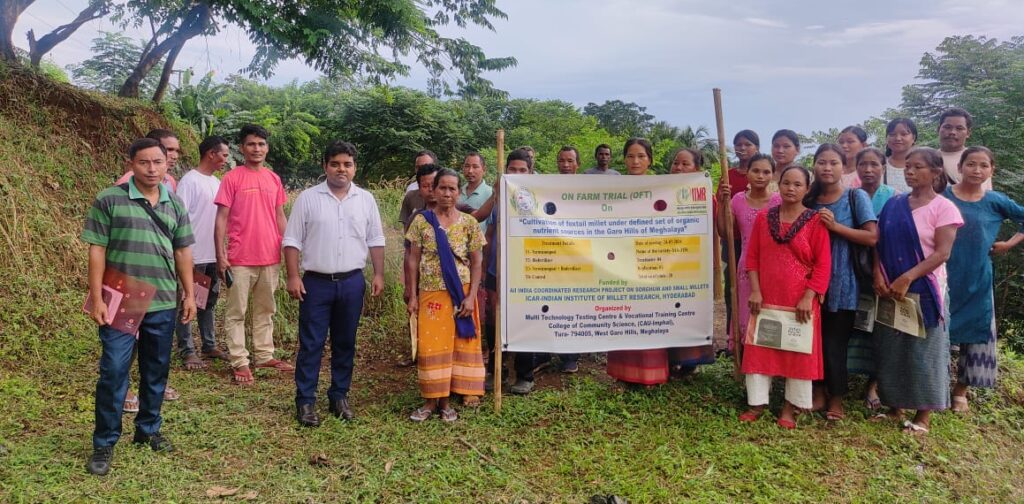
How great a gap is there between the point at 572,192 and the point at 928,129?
482 inches

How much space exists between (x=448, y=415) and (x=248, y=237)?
6.56 ft

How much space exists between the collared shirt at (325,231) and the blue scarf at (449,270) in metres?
0.47

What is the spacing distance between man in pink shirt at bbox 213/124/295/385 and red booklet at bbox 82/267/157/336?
1343 millimetres

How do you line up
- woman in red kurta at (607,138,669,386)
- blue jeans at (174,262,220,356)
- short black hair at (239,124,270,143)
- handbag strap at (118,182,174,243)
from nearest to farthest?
handbag strap at (118,182,174,243), woman in red kurta at (607,138,669,386), short black hair at (239,124,270,143), blue jeans at (174,262,220,356)

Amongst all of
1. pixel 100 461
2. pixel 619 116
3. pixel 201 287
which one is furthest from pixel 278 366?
pixel 619 116

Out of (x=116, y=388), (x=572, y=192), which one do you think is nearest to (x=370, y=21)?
(x=572, y=192)

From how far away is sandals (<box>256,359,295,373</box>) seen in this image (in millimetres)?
5039

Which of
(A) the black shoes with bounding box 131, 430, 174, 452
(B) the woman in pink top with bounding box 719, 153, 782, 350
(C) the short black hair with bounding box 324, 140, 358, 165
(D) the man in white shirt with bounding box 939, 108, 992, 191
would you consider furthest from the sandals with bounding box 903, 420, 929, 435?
(A) the black shoes with bounding box 131, 430, 174, 452

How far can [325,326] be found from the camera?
3.96 metres

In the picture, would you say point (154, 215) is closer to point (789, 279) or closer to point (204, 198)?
point (204, 198)

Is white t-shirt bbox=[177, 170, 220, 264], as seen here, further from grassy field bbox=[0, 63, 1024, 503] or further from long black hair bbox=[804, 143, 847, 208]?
long black hair bbox=[804, 143, 847, 208]

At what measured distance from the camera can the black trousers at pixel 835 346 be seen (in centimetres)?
393

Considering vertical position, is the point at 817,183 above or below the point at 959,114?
below

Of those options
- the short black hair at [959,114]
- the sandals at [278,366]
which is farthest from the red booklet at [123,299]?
the short black hair at [959,114]
